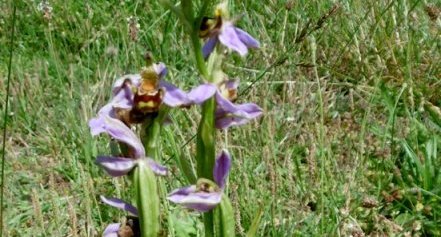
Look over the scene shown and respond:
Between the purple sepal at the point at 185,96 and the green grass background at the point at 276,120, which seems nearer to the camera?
the purple sepal at the point at 185,96

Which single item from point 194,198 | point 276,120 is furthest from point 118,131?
point 276,120

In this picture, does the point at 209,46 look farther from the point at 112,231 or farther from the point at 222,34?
the point at 112,231

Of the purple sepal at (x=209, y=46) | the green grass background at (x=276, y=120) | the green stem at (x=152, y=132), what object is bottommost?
the green grass background at (x=276, y=120)

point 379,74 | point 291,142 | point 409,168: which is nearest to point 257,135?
point 291,142

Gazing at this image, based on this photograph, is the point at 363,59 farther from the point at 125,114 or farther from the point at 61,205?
the point at 125,114

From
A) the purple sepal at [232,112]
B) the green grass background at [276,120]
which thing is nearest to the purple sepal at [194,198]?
the purple sepal at [232,112]

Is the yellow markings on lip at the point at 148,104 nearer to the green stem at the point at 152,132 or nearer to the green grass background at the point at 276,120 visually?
the green stem at the point at 152,132

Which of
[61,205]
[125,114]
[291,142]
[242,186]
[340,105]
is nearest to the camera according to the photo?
[125,114]
